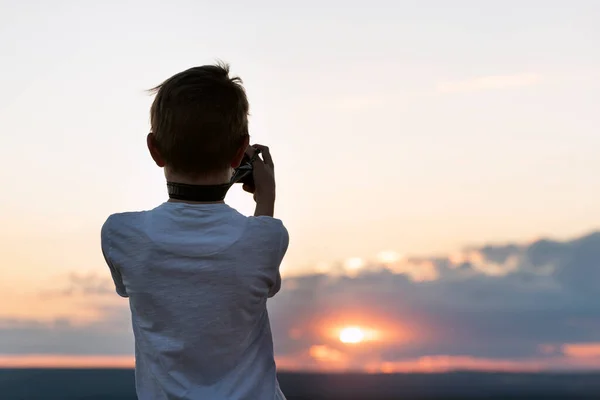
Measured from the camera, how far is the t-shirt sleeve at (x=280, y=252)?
3.16m

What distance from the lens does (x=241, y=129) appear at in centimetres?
304

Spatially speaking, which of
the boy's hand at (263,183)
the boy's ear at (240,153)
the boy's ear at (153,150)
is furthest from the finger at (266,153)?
the boy's ear at (153,150)

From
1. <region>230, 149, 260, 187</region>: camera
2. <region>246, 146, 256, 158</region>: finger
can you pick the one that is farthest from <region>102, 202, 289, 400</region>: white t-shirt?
<region>246, 146, 256, 158</region>: finger

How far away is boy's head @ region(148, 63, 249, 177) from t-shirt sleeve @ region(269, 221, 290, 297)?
0.33m

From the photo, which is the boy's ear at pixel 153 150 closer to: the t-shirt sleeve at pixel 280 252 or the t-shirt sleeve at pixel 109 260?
the t-shirt sleeve at pixel 109 260

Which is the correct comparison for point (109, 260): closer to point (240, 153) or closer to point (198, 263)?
point (198, 263)

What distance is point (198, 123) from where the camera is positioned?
116 inches

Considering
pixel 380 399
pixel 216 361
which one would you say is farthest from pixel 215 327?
pixel 380 399

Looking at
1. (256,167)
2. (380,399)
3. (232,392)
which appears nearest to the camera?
(232,392)

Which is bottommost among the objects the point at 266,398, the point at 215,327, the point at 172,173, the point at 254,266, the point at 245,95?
the point at 266,398

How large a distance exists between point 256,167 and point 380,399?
606 feet

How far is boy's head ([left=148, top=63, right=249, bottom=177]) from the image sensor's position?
2953mm

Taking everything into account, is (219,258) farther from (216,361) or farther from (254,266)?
(216,361)

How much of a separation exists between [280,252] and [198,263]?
33cm
